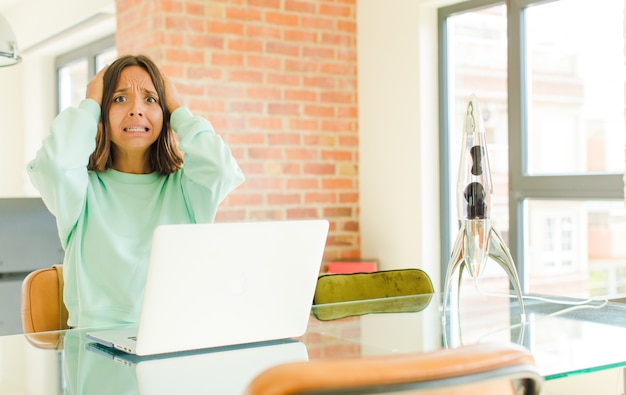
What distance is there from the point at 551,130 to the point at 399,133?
0.81 m

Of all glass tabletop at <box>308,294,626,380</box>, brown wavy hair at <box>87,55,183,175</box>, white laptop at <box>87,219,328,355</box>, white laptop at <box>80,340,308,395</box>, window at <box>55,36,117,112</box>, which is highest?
window at <box>55,36,117,112</box>

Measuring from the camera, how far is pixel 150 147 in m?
2.27

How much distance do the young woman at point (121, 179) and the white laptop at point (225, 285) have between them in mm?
401

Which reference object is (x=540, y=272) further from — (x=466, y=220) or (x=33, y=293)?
(x=33, y=293)

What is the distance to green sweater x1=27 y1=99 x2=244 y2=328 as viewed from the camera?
80.4 inches

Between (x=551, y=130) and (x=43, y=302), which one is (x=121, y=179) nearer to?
(x=43, y=302)

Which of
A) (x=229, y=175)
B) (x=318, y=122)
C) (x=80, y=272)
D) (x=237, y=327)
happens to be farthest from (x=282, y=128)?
(x=237, y=327)

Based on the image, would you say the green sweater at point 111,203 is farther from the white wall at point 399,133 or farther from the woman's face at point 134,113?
the white wall at point 399,133

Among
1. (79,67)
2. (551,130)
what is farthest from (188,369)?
(79,67)

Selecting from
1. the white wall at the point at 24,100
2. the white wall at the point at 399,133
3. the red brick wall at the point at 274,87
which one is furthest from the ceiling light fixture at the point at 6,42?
the white wall at the point at 24,100

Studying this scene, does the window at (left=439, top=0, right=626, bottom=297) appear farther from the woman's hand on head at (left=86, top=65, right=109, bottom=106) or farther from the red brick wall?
the woman's hand on head at (left=86, top=65, right=109, bottom=106)

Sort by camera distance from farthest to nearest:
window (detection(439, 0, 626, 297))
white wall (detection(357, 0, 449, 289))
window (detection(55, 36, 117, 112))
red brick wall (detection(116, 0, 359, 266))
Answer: window (detection(55, 36, 117, 112)) → white wall (detection(357, 0, 449, 289)) → red brick wall (detection(116, 0, 359, 266)) → window (detection(439, 0, 626, 297))

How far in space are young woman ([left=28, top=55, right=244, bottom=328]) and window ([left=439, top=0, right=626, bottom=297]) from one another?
1532 millimetres

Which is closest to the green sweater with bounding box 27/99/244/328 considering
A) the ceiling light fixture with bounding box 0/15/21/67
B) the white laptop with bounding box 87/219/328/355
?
the white laptop with bounding box 87/219/328/355
